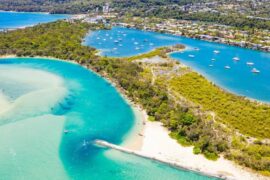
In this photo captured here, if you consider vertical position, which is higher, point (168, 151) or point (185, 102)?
point (185, 102)

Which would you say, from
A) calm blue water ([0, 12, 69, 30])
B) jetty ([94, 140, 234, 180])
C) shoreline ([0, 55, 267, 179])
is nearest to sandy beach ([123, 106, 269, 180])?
shoreline ([0, 55, 267, 179])

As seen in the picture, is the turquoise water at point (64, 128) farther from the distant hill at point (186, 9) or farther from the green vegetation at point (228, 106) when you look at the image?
the distant hill at point (186, 9)

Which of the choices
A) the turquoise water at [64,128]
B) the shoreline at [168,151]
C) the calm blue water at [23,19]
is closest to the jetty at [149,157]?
the shoreline at [168,151]

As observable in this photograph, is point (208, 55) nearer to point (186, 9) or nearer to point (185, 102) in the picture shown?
point (185, 102)

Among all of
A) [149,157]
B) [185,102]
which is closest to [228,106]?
[185,102]

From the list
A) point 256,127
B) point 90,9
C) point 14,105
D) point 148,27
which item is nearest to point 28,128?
point 14,105

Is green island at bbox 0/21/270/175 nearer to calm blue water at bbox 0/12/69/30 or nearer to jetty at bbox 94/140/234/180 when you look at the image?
jetty at bbox 94/140/234/180
